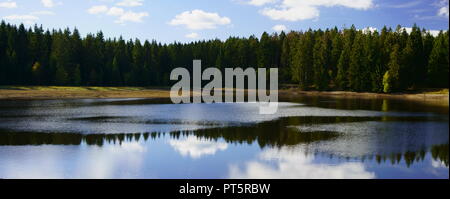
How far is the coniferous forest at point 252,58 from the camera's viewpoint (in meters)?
93.9

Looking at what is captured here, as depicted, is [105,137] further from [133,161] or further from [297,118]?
[297,118]

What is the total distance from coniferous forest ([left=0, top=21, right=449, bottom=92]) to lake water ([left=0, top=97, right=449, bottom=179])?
53.2m

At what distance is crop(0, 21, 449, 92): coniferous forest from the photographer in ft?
308

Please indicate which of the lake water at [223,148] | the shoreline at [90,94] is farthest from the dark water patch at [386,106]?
the lake water at [223,148]

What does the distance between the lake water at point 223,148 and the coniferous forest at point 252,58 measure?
175ft

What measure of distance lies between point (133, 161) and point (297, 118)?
87.3 feet

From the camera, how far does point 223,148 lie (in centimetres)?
2875

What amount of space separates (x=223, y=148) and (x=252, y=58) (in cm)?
11239

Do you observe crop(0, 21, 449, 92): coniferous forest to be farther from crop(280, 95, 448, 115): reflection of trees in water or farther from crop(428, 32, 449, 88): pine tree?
crop(280, 95, 448, 115): reflection of trees in water

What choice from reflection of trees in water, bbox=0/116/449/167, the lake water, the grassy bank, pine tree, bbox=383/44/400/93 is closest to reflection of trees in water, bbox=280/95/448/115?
the lake water
